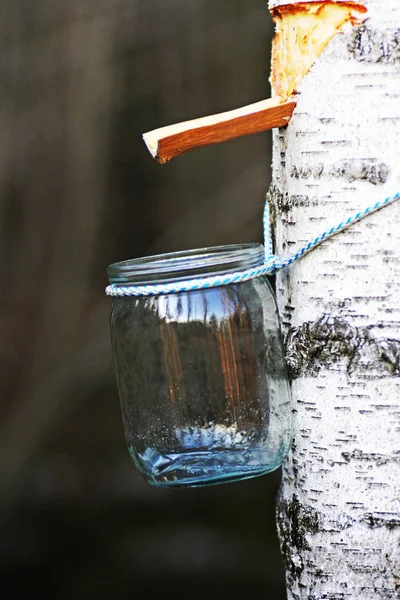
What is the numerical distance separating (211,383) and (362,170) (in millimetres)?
305

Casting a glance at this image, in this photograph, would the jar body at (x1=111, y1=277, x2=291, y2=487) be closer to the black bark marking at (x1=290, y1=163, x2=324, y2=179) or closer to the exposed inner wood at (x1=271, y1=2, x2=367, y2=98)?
the black bark marking at (x1=290, y1=163, x2=324, y2=179)

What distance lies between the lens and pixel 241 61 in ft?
9.33

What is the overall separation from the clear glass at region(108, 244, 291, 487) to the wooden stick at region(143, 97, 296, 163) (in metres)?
0.14

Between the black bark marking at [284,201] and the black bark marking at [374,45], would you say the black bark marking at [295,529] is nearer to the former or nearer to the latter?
the black bark marking at [284,201]

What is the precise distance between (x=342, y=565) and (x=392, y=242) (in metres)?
0.37

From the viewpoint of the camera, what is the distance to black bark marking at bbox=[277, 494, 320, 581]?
1.07 m

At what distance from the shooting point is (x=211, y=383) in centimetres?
109

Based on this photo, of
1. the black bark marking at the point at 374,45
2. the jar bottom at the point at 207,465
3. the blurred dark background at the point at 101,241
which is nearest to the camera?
the black bark marking at the point at 374,45

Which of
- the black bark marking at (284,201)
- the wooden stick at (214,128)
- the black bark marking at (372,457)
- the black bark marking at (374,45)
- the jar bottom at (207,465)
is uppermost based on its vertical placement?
the black bark marking at (374,45)

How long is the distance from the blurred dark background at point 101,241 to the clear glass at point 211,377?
181 cm

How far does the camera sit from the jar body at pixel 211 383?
42.6 inches

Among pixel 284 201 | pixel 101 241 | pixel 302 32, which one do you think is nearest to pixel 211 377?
pixel 284 201

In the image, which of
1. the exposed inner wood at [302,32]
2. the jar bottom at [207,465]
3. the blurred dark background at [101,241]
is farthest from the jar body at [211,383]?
the blurred dark background at [101,241]

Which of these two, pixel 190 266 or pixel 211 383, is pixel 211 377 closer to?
pixel 211 383
